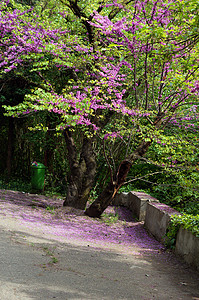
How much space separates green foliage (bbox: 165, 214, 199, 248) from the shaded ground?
23cm

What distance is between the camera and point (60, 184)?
1212 cm

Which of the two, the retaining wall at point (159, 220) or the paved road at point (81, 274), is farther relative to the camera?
the retaining wall at point (159, 220)

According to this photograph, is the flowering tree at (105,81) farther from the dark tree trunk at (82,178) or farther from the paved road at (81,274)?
the paved road at (81,274)

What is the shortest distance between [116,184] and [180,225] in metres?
2.57

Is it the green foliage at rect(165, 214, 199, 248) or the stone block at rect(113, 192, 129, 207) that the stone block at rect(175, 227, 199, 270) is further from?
the stone block at rect(113, 192, 129, 207)

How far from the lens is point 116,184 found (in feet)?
24.9

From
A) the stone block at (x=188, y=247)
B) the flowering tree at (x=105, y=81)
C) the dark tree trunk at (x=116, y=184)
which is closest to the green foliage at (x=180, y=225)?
the stone block at (x=188, y=247)

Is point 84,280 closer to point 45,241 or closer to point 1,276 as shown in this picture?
point 1,276

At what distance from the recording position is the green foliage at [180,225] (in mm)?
4676

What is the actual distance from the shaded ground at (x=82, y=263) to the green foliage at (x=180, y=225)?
0.75 feet

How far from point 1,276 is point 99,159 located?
8389mm

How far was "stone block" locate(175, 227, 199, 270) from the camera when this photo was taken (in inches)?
175

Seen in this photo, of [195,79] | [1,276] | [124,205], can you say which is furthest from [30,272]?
[124,205]

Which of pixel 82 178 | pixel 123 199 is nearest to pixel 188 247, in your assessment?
pixel 82 178
